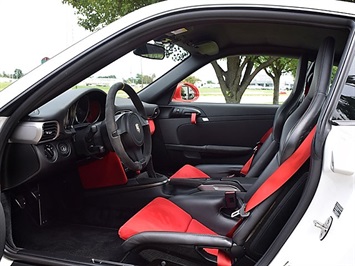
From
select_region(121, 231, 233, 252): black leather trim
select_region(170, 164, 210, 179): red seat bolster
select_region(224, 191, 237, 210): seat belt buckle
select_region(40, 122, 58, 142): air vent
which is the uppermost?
select_region(40, 122, 58, 142): air vent

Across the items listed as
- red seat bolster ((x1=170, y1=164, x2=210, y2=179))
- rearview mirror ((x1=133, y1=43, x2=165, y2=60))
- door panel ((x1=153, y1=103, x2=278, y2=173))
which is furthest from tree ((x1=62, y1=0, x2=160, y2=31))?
red seat bolster ((x1=170, y1=164, x2=210, y2=179))

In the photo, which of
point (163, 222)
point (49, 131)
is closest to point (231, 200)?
point (163, 222)

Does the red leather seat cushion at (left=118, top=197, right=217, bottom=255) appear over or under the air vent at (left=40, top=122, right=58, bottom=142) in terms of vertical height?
under

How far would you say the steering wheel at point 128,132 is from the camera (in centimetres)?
169

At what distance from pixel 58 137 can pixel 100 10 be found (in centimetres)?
571

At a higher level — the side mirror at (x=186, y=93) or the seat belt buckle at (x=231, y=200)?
the side mirror at (x=186, y=93)

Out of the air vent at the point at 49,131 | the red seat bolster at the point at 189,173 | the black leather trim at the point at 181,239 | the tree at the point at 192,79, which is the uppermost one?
the air vent at the point at 49,131

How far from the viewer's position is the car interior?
1.36 metres

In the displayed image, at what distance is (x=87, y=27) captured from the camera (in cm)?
730

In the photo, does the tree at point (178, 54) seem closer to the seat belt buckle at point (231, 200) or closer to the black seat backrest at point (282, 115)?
the black seat backrest at point (282, 115)

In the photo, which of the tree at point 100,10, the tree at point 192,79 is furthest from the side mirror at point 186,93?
the tree at point 100,10

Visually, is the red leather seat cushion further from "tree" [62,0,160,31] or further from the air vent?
"tree" [62,0,160,31]

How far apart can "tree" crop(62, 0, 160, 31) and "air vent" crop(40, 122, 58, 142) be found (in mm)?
4707

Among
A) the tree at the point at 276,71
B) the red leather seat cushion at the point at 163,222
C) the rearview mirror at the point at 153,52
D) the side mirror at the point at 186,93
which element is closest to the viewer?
the red leather seat cushion at the point at 163,222
